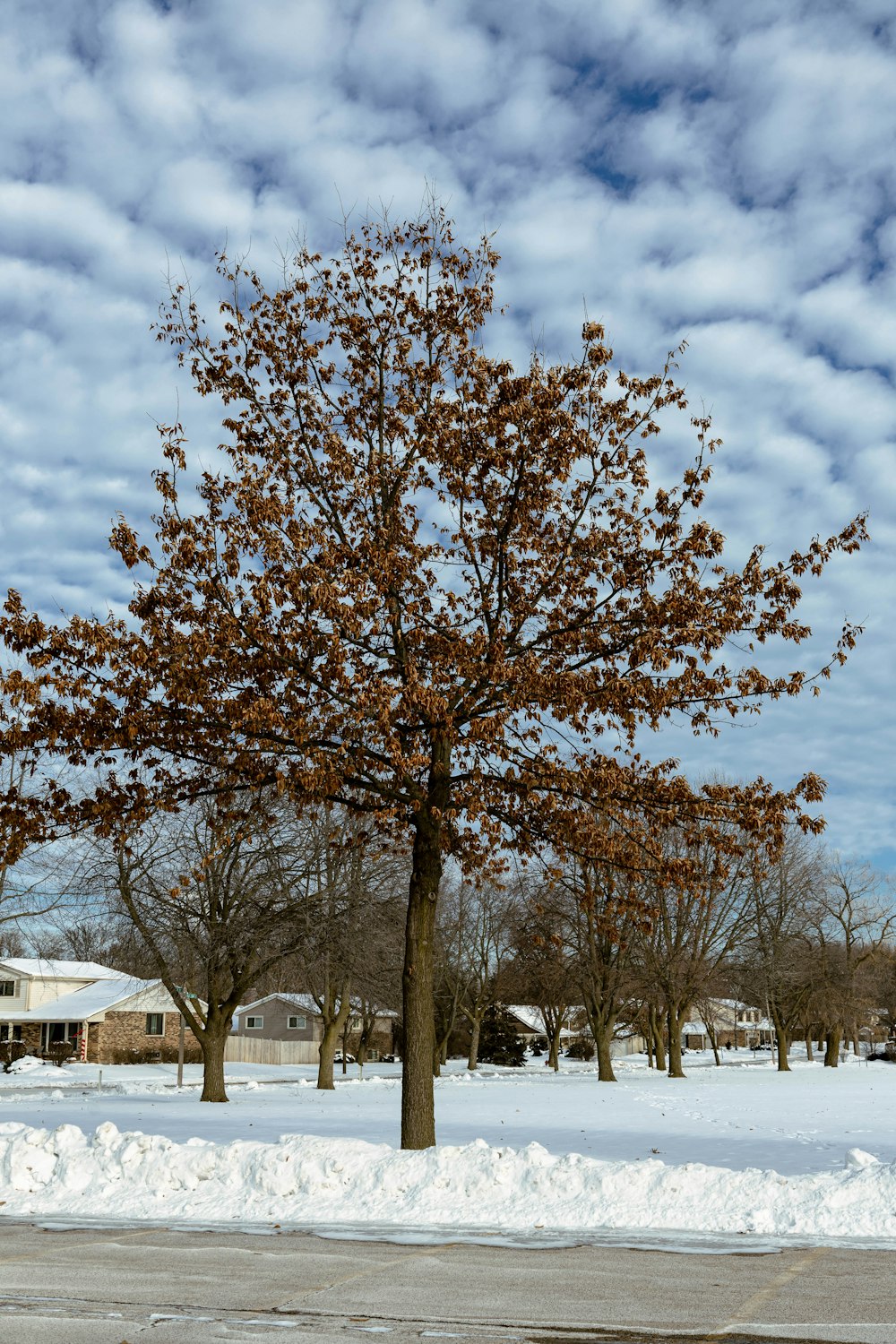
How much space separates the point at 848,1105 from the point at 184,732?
22246 millimetres

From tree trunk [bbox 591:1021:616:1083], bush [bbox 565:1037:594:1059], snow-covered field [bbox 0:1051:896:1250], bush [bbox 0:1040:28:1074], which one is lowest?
bush [bbox 565:1037:594:1059]

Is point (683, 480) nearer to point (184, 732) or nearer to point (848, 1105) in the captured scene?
point (184, 732)

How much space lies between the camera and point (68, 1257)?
9.05 meters

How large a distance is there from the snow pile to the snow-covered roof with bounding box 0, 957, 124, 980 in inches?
2171

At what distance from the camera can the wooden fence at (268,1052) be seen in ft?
227

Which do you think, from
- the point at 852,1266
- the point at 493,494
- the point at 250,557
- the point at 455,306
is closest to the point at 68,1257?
the point at 852,1266

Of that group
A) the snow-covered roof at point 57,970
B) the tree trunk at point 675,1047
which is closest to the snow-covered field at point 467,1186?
the tree trunk at point 675,1047

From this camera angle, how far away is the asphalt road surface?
679cm

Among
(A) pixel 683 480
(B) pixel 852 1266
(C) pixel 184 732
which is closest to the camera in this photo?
(B) pixel 852 1266

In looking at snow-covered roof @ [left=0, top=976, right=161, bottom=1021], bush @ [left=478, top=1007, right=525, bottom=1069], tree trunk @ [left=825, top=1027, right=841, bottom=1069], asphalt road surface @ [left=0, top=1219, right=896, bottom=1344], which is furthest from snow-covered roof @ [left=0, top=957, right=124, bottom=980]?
asphalt road surface @ [left=0, top=1219, right=896, bottom=1344]

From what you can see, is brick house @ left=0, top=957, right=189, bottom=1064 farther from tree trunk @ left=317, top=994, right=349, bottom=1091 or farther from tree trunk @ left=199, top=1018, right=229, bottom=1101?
tree trunk @ left=199, top=1018, right=229, bottom=1101

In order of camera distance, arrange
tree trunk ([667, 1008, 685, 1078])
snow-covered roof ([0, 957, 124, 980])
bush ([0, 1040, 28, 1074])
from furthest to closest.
A: snow-covered roof ([0, 957, 124, 980]), bush ([0, 1040, 28, 1074]), tree trunk ([667, 1008, 685, 1078])

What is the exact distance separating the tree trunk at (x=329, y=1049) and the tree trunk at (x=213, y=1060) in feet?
31.9

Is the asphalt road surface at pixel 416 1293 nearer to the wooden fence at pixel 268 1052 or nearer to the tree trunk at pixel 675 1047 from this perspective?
the tree trunk at pixel 675 1047
